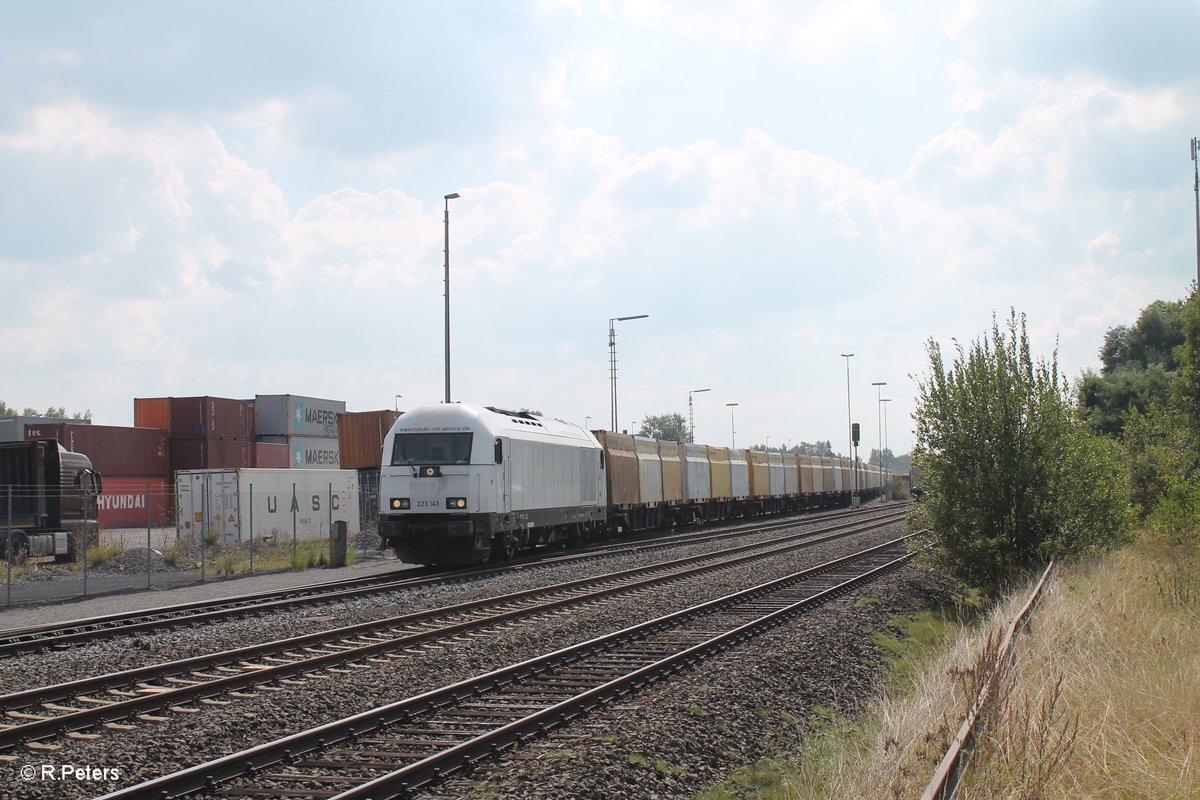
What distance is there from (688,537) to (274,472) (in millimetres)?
13565

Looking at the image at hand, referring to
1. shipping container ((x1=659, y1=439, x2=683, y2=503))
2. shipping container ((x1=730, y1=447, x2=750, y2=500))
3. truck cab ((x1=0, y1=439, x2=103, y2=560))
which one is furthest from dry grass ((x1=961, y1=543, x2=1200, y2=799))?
shipping container ((x1=730, y1=447, x2=750, y2=500))

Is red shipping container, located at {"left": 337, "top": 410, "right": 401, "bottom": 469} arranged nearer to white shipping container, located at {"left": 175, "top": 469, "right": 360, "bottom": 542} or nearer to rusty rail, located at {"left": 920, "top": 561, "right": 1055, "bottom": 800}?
white shipping container, located at {"left": 175, "top": 469, "right": 360, "bottom": 542}

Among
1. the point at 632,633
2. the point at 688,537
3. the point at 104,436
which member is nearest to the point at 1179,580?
the point at 632,633

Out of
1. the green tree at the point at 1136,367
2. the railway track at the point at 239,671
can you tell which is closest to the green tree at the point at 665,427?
the green tree at the point at 1136,367

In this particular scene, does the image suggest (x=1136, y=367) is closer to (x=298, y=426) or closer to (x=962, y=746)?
(x=298, y=426)

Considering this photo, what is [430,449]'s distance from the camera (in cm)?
2156

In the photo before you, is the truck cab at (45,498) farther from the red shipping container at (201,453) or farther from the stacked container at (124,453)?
the red shipping container at (201,453)

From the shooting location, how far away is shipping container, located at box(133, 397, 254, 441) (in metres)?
52.8

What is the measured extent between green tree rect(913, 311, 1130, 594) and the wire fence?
13767 mm

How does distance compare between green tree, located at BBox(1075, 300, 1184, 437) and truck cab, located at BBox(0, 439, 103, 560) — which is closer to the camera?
truck cab, located at BBox(0, 439, 103, 560)

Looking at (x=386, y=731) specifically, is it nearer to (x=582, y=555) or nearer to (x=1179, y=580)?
(x=1179, y=580)

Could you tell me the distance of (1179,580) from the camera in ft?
43.7

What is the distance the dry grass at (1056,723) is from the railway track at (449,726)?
83.2 inches

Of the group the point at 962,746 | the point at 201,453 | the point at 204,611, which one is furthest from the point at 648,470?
the point at 962,746
